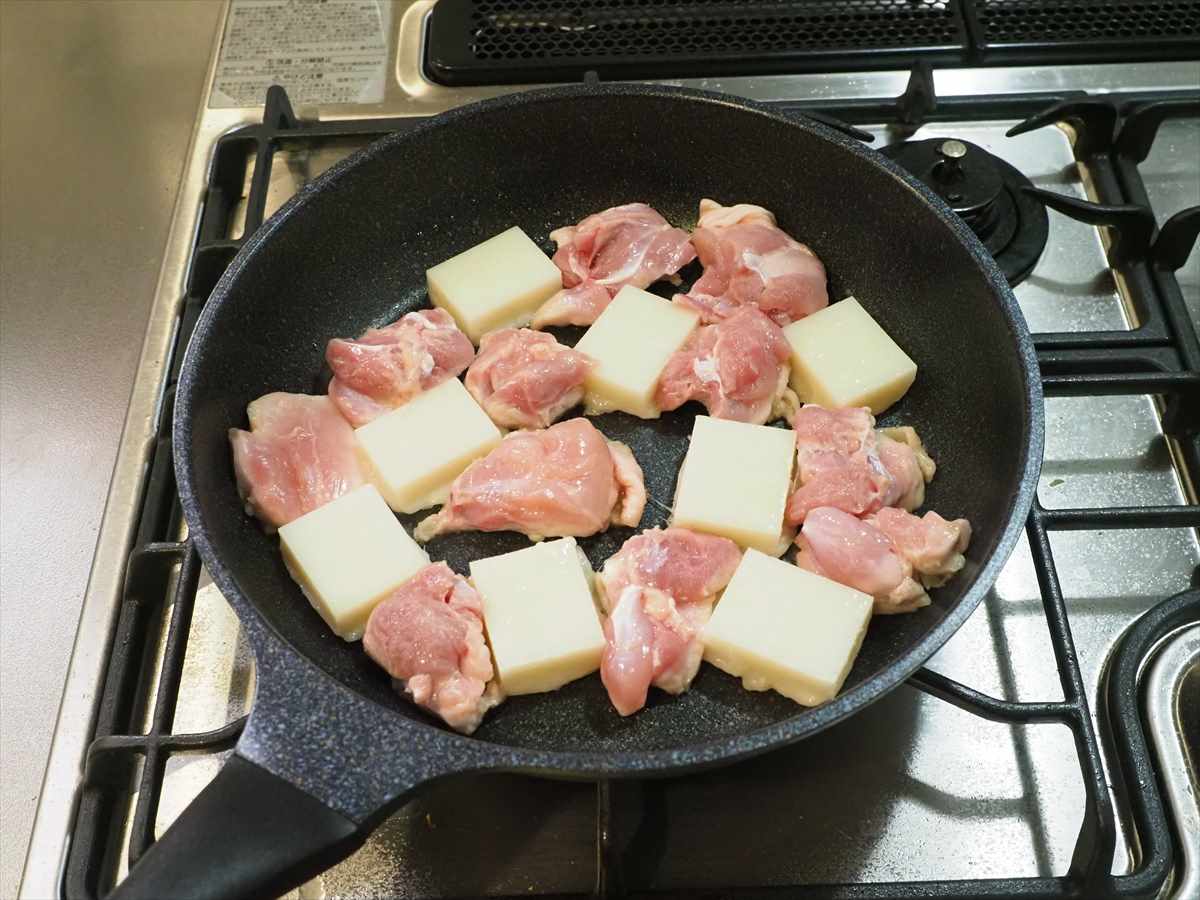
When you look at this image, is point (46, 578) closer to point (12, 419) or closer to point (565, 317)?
point (12, 419)

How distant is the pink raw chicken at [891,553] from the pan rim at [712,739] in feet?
0.50

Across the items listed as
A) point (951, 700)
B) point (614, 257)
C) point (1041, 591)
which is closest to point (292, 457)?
point (614, 257)

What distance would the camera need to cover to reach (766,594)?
4.47 feet

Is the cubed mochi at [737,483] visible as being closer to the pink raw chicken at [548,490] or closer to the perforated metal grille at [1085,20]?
the pink raw chicken at [548,490]

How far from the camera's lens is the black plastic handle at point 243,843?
0.92m

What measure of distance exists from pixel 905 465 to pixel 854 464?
87 millimetres

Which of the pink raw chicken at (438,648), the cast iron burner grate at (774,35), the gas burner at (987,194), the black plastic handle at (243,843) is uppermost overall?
the cast iron burner grate at (774,35)

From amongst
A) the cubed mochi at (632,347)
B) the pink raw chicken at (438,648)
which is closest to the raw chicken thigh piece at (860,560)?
the cubed mochi at (632,347)

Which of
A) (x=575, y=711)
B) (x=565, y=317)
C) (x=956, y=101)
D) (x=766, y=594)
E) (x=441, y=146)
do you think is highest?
(x=956, y=101)

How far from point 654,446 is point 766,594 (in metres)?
0.38

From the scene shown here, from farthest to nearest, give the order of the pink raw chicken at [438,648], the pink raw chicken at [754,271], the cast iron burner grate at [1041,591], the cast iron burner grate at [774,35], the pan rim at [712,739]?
the cast iron burner grate at [774,35] < the pink raw chicken at [754,271] < the pink raw chicken at [438,648] < the cast iron burner grate at [1041,591] < the pan rim at [712,739]

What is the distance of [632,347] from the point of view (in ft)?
5.42

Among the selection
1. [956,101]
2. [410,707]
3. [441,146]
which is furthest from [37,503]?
[956,101]

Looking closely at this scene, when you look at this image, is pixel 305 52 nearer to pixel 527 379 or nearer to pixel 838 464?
pixel 527 379
